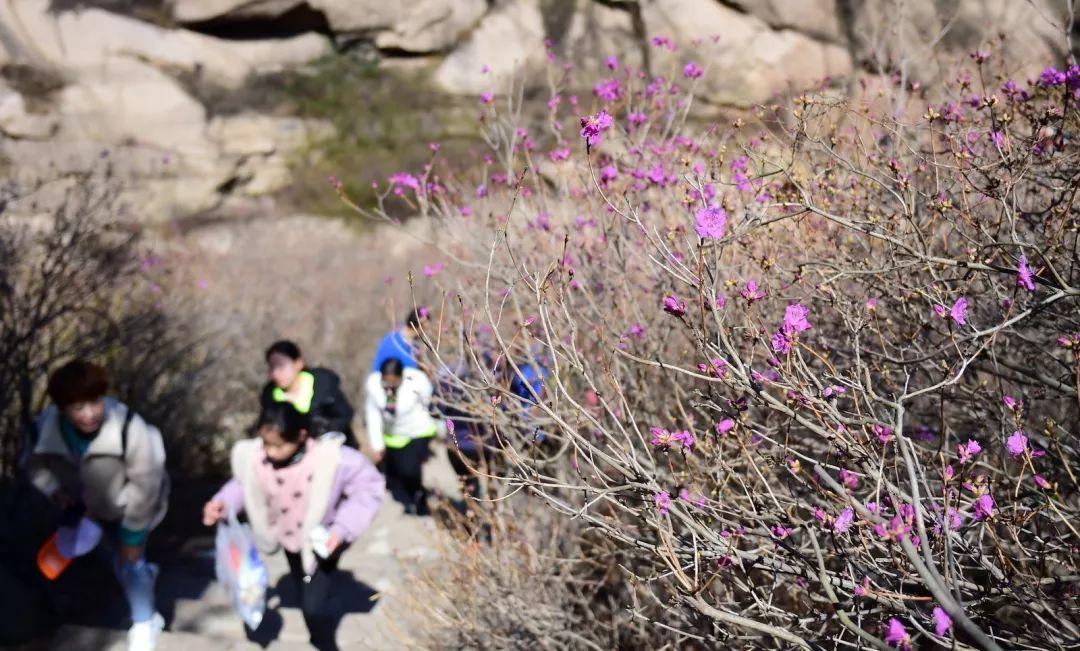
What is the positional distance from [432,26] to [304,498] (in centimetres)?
1288

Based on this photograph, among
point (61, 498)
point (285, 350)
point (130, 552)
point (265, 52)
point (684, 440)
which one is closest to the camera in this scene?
point (684, 440)

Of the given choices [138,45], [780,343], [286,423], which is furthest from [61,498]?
[138,45]

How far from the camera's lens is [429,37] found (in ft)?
51.3

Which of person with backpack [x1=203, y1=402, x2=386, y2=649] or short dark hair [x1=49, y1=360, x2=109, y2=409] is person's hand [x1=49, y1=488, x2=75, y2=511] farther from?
person with backpack [x1=203, y1=402, x2=386, y2=649]

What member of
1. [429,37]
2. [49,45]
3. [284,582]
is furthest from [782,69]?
[284,582]

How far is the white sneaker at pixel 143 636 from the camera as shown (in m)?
3.96

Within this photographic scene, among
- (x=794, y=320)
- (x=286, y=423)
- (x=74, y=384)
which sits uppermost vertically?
(x=794, y=320)

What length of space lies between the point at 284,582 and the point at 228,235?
9.33 m

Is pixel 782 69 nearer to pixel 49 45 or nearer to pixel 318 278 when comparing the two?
pixel 318 278

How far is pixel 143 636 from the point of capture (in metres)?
3.98

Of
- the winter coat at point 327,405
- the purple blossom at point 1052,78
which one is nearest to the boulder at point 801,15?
the winter coat at point 327,405

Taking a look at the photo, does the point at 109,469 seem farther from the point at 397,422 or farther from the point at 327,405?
the point at 397,422

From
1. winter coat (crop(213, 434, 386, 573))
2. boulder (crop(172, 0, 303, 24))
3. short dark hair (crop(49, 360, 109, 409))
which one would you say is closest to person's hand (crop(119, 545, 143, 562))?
winter coat (crop(213, 434, 386, 573))

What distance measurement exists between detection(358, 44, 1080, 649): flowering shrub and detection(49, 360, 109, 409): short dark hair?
1.50 metres
